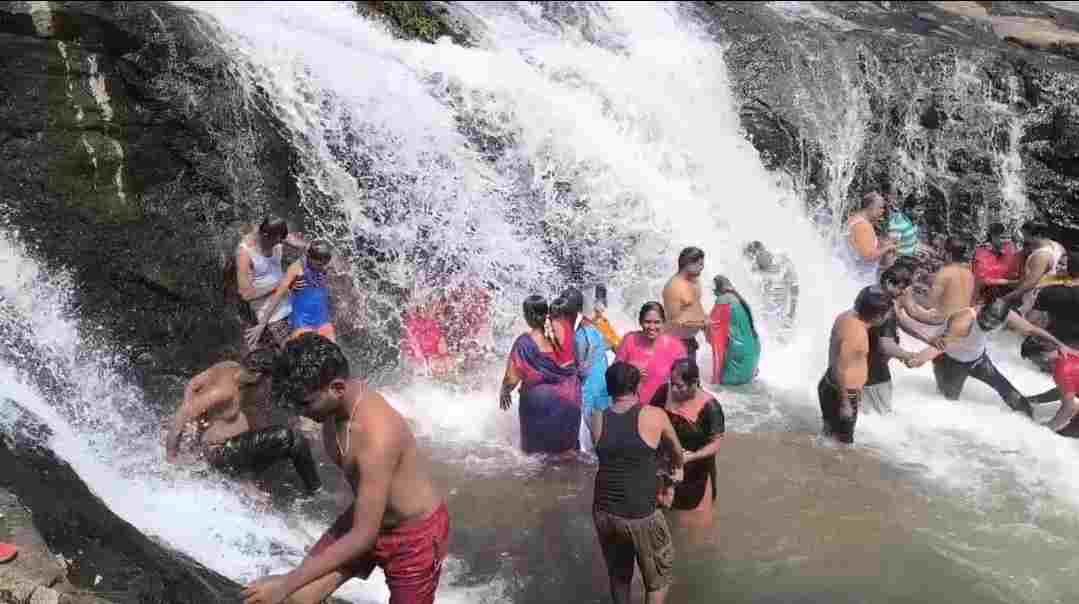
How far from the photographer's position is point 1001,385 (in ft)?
25.3

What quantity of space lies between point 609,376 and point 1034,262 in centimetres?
573

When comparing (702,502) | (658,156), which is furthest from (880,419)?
(658,156)

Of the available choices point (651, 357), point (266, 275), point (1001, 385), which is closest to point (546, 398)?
point (651, 357)

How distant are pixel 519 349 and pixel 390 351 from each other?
234cm

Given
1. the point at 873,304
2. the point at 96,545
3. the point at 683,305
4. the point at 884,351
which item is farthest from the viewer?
the point at 683,305

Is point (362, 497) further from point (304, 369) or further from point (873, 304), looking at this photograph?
Result: point (873, 304)

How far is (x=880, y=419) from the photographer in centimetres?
741

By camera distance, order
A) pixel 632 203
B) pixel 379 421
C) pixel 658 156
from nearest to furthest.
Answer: pixel 379 421
pixel 632 203
pixel 658 156

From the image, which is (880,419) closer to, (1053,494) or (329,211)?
(1053,494)

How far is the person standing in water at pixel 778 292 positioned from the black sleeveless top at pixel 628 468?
5358 mm

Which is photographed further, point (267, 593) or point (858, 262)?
point (858, 262)

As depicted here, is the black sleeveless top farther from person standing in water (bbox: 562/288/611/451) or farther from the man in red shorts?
the man in red shorts

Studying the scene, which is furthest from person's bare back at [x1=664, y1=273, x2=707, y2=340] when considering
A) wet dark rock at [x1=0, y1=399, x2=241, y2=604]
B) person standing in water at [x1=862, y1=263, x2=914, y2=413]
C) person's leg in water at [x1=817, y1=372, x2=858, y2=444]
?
wet dark rock at [x1=0, y1=399, x2=241, y2=604]

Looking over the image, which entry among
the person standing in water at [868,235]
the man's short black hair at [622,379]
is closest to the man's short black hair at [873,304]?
the man's short black hair at [622,379]
